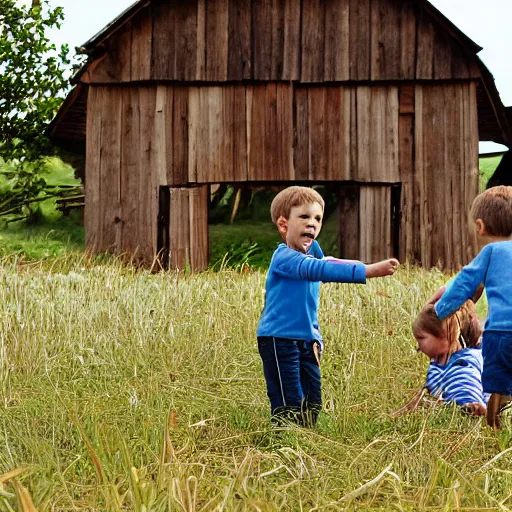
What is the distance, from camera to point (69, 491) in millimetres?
3600

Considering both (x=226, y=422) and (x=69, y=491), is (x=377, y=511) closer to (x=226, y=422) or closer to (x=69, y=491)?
(x=69, y=491)

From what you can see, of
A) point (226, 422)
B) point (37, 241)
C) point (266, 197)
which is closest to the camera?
point (226, 422)

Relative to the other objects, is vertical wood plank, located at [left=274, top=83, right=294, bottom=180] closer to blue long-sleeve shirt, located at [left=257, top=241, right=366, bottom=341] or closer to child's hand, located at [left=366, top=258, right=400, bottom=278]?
blue long-sleeve shirt, located at [left=257, top=241, right=366, bottom=341]

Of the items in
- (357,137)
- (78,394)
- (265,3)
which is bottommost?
(78,394)

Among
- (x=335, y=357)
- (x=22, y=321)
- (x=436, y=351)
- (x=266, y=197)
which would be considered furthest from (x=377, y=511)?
(x=266, y=197)

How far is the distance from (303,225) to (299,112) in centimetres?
858

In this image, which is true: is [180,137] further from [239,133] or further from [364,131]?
[364,131]

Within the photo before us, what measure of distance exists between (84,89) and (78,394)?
337 inches

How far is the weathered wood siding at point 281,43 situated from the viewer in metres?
12.9

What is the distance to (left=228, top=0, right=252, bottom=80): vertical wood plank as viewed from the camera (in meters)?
12.9

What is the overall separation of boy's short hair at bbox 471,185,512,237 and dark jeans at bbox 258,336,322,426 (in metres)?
1.12

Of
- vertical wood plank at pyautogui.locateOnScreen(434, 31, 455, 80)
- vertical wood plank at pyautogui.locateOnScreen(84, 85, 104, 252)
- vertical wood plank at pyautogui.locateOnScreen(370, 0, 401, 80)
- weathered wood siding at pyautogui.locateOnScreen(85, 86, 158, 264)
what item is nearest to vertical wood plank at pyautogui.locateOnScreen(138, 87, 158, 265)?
weathered wood siding at pyautogui.locateOnScreen(85, 86, 158, 264)

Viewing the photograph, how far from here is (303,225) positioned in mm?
4688

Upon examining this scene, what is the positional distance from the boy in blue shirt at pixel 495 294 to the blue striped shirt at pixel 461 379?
0.32 m
